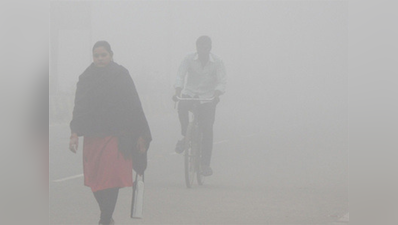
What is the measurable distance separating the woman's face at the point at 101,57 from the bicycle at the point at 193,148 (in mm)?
657

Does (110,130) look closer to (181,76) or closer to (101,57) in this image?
(101,57)

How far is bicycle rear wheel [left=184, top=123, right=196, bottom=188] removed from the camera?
6.62m

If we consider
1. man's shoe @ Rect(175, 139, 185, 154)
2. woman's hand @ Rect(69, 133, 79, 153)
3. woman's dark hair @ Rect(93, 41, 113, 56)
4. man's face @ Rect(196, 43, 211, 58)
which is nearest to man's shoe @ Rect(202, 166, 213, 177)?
man's shoe @ Rect(175, 139, 185, 154)

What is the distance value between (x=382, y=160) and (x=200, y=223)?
1465 millimetres

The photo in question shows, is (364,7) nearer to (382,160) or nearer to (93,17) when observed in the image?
(382,160)

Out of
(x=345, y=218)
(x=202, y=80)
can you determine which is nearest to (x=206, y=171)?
(x=202, y=80)

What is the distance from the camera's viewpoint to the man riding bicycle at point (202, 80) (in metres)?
6.54

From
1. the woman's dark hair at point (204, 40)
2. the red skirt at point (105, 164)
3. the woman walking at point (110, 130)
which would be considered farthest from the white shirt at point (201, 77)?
the red skirt at point (105, 164)

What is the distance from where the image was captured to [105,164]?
6145 mm

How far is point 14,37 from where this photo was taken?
652cm

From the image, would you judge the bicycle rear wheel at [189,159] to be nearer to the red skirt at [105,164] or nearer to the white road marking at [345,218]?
the red skirt at [105,164]

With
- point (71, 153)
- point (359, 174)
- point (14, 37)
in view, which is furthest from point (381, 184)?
point (14, 37)

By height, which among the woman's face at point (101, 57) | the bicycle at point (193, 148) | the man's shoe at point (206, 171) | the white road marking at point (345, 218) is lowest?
the white road marking at point (345, 218)

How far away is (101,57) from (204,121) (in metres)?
1.00
